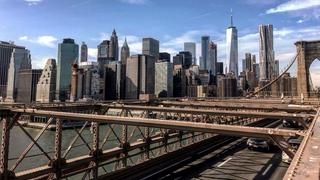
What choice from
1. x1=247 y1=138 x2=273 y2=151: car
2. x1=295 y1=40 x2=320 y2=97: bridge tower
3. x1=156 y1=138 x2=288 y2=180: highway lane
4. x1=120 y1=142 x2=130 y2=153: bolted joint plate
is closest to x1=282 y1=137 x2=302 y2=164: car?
x1=156 y1=138 x2=288 y2=180: highway lane

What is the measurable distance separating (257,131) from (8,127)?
10.8m

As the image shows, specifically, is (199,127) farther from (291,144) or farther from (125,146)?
(291,144)

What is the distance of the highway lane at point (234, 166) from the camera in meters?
18.9

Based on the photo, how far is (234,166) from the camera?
70.6 feet

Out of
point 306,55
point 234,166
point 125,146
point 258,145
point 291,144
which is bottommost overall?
point 234,166

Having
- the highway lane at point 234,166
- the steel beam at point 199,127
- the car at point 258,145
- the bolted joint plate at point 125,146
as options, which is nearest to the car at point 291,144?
the highway lane at point 234,166

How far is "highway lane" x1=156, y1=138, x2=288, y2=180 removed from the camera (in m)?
18.9

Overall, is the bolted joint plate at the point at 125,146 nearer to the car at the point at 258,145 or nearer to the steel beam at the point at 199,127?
the steel beam at the point at 199,127

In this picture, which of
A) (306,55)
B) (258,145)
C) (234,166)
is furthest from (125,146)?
(306,55)

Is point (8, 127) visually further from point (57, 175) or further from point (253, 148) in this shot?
point (253, 148)

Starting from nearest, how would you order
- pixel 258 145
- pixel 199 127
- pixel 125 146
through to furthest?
pixel 199 127
pixel 125 146
pixel 258 145

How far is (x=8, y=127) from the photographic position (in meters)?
14.9

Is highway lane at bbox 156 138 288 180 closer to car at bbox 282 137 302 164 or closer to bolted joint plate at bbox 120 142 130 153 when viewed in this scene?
car at bbox 282 137 302 164

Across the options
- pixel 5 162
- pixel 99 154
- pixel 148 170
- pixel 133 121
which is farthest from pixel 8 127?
pixel 148 170
